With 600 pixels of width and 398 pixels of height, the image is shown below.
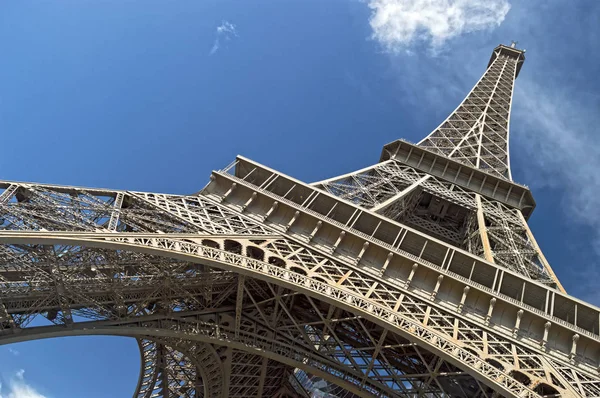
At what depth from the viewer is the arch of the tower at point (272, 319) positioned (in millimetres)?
13180

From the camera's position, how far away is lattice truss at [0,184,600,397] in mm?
13156

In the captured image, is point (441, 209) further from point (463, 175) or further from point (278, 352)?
point (278, 352)

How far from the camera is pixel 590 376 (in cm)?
1405

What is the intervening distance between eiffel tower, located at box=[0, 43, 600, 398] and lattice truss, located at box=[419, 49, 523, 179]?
10.9 metres

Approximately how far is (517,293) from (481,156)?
18.4 metres

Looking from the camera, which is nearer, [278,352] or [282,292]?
[278,352]

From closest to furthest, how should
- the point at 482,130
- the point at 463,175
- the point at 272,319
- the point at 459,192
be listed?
the point at 272,319 → the point at 459,192 → the point at 463,175 → the point at 482,130

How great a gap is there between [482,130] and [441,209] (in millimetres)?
11031

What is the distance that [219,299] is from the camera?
57.2ft

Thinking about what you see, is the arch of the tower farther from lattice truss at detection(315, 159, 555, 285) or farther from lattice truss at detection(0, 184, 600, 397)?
lattice truss at detection(315, 159, 555, 285)

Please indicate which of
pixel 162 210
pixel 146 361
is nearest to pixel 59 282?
pixel 162 210

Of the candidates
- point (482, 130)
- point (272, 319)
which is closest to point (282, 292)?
point (272, 319)

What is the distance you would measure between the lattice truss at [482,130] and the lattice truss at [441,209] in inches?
152

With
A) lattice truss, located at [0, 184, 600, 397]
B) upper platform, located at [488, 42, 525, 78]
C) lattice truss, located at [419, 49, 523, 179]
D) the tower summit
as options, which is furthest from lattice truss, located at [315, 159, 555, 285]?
upper platform, located at [488, 42, 525, 78]
